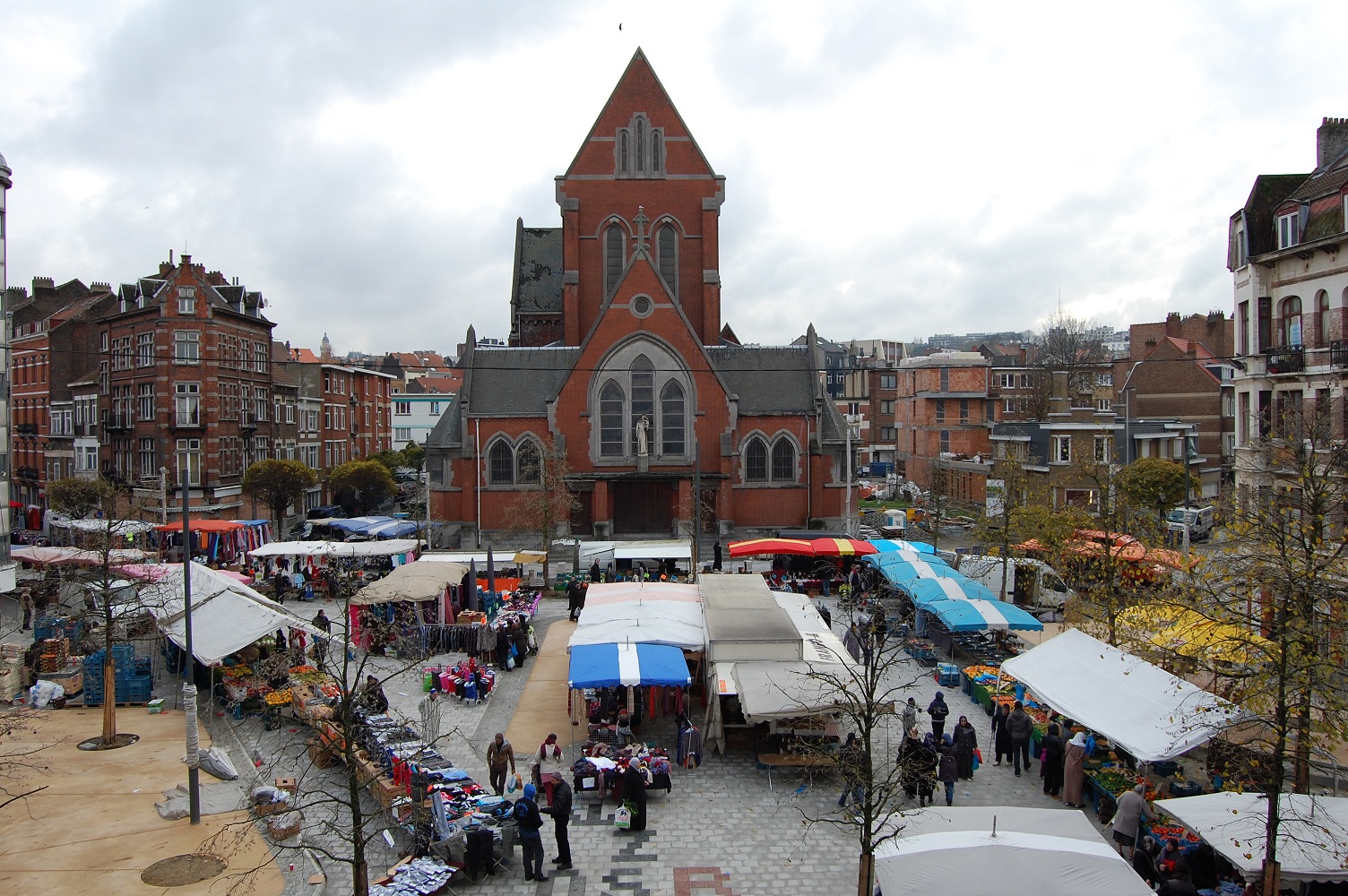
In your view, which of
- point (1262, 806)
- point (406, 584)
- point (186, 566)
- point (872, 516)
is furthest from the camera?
point (872, 516)

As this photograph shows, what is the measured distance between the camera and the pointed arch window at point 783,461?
46031mm

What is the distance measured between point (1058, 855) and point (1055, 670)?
26.5 ft

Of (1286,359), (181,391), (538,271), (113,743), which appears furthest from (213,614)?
(538,271)

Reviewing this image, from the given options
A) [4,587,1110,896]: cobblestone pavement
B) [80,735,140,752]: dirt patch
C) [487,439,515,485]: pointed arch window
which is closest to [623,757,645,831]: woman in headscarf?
[4,587,1110,896]: cobblestone pavement

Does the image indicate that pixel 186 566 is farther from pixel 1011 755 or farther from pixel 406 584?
pixel 1011 755

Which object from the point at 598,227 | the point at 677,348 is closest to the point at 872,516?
the point at 677,348

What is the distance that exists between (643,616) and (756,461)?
24563 millimetres

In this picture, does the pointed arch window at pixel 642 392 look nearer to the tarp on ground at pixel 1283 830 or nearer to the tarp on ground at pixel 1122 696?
the tarp on ground at pixel 1122 696

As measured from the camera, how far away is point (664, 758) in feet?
56.4

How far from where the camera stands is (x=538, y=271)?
58.0 metres

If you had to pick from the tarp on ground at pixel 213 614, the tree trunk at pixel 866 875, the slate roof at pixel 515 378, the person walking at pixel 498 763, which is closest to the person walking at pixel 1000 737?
the tree trunk at pixel 866 875

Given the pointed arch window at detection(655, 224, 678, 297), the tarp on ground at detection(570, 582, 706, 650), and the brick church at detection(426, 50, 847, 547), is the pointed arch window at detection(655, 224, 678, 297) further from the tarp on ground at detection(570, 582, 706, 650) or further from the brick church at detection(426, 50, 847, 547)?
the tarp on ground at detection(570, 582, 706, 650)

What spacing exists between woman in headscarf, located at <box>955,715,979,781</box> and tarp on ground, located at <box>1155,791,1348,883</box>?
14.9 feet

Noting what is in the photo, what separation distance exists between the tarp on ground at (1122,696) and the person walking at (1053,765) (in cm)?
68
